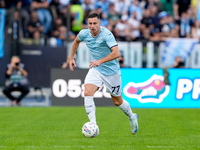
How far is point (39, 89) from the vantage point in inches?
620

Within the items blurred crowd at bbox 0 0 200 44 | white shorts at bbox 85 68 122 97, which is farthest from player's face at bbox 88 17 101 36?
blurred crowd at bbox 0 0 200 44

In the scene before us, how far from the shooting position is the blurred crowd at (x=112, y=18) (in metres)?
16.4

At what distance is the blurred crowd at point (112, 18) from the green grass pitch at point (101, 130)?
5.07 meters

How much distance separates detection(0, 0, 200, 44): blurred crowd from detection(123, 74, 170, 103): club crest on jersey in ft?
10.4

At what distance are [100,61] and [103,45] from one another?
1.78 feet

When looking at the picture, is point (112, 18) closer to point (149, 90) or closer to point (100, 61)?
point (149, 90)

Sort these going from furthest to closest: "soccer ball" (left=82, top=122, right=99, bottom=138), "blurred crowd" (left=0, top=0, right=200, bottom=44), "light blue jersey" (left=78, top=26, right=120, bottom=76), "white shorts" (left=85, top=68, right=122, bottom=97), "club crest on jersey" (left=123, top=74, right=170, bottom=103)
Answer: "blurred crowd" (left=0, top=0, right=200, bottom=44) < "club crest on jersey" (left=123, top=74, right=170, bottom=103) < "white shorts" (left=85, top=68, right=122, bottom=97) < "light blue jersey" (left=78, top=26, right=120, bottom=76) < "soccer ball" (left=82, top=122, right=99, bottom=138)

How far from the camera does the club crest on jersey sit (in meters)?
13.4

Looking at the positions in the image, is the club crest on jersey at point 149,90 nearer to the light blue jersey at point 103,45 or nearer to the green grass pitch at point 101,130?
the green grass pitch at point 101,130

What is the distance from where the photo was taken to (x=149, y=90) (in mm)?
13422

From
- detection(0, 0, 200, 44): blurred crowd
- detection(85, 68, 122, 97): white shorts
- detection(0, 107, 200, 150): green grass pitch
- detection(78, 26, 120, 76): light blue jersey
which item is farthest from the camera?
detection(0, 0, 200, 44): blurred crowd

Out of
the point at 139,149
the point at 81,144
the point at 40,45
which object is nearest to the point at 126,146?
the point at 139,149

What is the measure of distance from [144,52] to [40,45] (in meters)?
4.23

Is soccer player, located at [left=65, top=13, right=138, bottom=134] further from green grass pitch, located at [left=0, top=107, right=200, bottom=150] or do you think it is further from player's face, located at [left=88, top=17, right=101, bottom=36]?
green grass pitch, located at [left=0, top=107, right=200, bottom=150]
